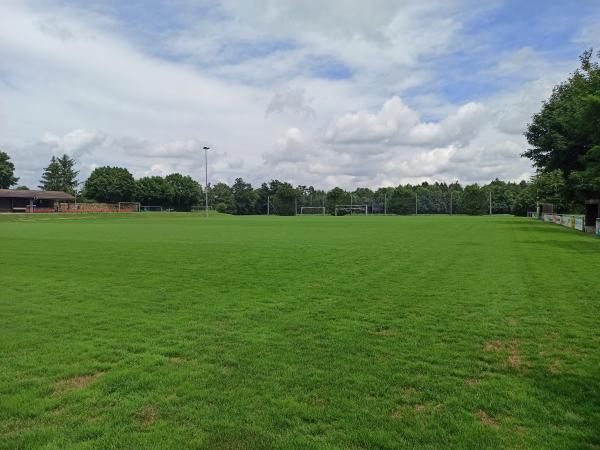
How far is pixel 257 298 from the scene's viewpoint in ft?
33.4

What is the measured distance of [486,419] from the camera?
450cm

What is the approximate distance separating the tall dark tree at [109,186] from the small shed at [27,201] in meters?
10.6

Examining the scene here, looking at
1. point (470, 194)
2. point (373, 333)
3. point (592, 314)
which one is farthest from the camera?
point (470, 194)

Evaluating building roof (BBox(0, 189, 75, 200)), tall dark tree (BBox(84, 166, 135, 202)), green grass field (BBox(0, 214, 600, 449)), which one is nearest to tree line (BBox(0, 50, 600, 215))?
tall dark tree (BBox(84, 166, 135, 202))

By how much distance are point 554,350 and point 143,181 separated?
11304 centimetres

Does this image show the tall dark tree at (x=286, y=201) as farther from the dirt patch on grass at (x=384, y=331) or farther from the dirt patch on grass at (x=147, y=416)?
the dirt patch on grass at (x=147, y=416)

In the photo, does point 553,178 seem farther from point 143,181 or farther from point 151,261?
point 143,181

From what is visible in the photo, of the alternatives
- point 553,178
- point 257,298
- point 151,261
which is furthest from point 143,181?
point 257,298

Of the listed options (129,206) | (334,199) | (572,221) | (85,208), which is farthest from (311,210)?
(572,221)

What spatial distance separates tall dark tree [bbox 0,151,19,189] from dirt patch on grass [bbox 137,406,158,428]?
11959 centimetres

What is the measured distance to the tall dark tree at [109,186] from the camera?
351ft

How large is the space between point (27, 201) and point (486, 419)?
100 metres

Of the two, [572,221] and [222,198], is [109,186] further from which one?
[572,221]

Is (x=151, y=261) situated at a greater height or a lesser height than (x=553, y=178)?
lesser
